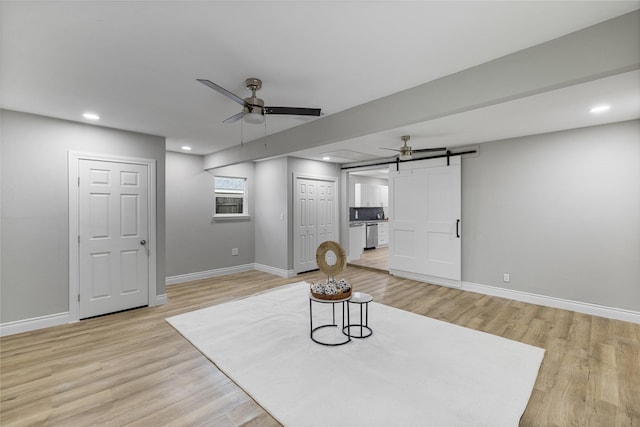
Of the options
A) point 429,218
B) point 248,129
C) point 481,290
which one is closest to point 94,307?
point 248,129

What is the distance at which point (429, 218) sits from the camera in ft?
17.6

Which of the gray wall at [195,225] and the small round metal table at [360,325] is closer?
the small round metal table at [360,325]

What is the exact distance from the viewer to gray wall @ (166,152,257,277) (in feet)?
17.8

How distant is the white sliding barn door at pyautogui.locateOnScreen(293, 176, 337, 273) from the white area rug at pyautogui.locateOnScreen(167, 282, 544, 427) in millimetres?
2430

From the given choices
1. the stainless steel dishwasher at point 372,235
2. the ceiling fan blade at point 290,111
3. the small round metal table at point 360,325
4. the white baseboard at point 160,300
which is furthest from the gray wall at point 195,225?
the stainless steel dishwasher at point 372,235

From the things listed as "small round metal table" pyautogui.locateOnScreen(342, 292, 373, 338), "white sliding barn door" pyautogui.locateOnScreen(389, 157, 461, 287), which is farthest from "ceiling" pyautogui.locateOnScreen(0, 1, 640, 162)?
"small round metal table" pyautogui.locateOnScreen(342, 292, 373, 338)

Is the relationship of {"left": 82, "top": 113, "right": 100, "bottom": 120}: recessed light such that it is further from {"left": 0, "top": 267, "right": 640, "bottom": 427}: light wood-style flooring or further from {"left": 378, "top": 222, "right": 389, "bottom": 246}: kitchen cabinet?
{"left": 378, "top": 222, "right": 389, "bottom": 246}: kitchen cabinet

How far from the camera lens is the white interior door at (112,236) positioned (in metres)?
3.71

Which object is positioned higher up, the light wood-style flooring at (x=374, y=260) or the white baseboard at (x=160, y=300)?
the light wood-style flooring at (x=374, y=260)

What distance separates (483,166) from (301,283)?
3739 mm

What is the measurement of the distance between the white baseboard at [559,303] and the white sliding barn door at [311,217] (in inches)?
118

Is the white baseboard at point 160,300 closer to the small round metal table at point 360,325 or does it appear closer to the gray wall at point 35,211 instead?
the gray wall at point 35,211

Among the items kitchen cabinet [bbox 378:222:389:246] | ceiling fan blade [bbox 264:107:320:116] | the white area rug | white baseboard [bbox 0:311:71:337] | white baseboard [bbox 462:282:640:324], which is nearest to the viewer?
the white area rug

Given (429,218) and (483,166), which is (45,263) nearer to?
(429,218)
